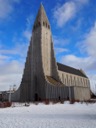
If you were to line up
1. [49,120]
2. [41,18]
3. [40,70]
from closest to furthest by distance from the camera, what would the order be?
[49,120], [40,70], [41,18]

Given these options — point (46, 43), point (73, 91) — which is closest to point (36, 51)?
point (46, 43)

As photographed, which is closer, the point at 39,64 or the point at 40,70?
the point at 40,70

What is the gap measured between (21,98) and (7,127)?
58246 mm

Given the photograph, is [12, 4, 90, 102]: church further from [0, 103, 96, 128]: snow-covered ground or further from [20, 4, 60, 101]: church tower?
[0, 103, 96, 128]: snow-covered ground

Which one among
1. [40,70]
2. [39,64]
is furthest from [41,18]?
[40,70]

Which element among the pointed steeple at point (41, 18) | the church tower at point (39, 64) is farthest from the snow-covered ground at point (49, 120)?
the pointed steeple at point (41, 18)

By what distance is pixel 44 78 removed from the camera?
62312 millimetres

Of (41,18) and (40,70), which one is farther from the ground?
(41,18)

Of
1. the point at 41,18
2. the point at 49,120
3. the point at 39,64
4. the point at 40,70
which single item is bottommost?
the point at 49,120

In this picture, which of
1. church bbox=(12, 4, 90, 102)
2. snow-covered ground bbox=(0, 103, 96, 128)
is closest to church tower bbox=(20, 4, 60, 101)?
church bbox=(12, 4, 90, 102)

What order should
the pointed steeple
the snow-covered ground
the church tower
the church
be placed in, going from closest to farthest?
1. the snow-covered ground
2. the church
3. the church tower
4. the pointed steeple

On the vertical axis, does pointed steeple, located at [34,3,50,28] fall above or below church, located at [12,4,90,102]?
above

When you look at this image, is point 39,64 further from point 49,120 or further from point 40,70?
point 49,120

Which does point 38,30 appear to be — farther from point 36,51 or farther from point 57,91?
point 57,91
